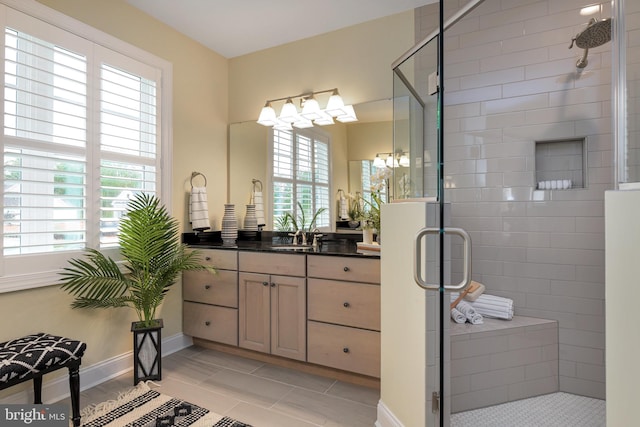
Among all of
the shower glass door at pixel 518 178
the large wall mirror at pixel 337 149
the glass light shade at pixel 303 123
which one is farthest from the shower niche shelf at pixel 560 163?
the glass light shade at pixel 303 123

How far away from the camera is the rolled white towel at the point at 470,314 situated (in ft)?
6.25

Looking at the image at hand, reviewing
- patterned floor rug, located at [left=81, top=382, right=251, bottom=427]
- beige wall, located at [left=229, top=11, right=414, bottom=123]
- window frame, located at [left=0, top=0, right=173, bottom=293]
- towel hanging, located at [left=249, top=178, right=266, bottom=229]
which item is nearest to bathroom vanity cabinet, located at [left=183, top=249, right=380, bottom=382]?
towel hanging, located at [left=249, top=178, right=266, bottom=229]

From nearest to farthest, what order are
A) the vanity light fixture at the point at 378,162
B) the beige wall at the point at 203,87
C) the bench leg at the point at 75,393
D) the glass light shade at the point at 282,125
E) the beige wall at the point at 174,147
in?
the bench leg at the point at 75,393
the beige wall at the point at 174,147
the beige wall at the point at 203,87
the vanity light fixture at the point at 378,162
the glass light shade at the point at 282,125

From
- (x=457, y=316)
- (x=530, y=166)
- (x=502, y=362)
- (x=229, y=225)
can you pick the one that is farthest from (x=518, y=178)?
(x=229, y=225)

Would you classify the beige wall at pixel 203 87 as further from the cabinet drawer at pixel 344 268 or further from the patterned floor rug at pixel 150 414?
the cabinet drawer at pixel 344 268

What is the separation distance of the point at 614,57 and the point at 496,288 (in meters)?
1.27

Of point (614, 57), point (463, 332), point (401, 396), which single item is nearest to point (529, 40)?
point (614, 57)

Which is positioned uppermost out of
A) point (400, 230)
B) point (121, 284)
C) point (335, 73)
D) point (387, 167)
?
point (335, 73)

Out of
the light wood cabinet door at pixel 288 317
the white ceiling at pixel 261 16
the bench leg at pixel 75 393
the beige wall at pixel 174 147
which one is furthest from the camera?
the white ceiling at pixel 261 16

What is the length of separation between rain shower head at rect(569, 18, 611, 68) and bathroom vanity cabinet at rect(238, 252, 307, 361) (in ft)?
6.39

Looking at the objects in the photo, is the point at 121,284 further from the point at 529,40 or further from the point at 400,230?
the point at 529,40

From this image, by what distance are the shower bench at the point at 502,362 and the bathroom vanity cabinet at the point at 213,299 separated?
1617mm

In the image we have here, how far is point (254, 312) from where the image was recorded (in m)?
2.57

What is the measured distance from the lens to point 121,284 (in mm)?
2338
